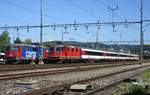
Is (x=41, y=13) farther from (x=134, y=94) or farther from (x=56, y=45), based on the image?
(x=134, y=94)

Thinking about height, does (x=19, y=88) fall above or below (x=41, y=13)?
below

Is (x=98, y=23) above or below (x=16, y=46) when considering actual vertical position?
above

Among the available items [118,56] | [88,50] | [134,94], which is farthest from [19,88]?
[118,56]

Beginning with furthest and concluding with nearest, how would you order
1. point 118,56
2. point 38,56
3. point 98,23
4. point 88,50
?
point 118,56
point 88,50
point 98,23
point 38,56

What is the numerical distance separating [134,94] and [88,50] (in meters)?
51.5

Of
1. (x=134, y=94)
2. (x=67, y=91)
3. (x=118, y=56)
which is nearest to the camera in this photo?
(x=134, y=94)

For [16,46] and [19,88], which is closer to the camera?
[19,88]

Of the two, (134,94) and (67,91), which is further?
(67,91)

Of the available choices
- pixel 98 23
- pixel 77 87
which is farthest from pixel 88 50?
pixel 77 87

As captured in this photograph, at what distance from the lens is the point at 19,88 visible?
14133mm

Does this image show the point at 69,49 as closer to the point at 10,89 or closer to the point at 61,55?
the point at 61,55

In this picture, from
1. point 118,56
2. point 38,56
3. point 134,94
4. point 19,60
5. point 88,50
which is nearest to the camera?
point 134,94

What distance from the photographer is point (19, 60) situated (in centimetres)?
4638

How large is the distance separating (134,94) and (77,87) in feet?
8.59
